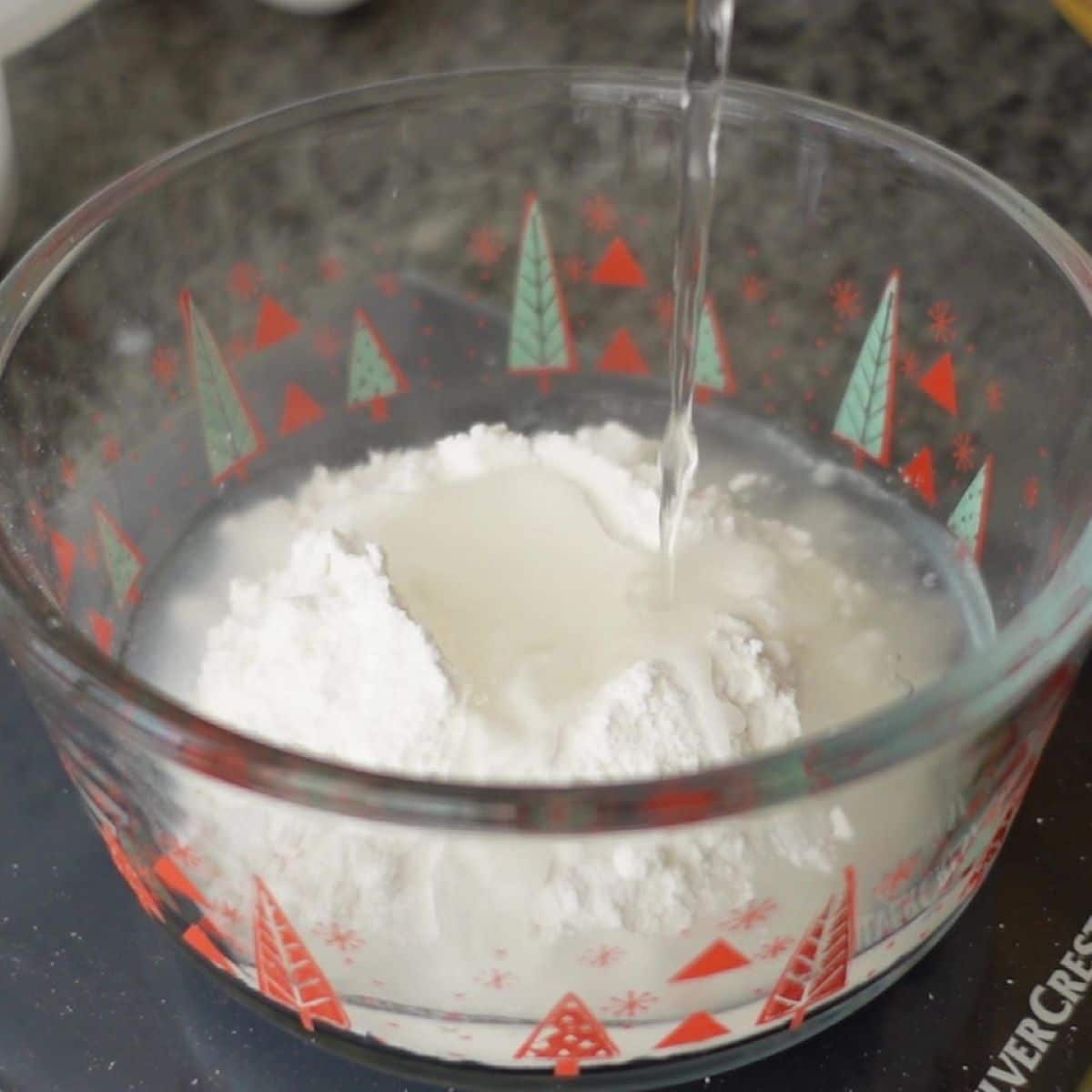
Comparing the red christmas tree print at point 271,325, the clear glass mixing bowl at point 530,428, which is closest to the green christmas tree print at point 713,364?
the clear glass mixing bowl at point 530,428

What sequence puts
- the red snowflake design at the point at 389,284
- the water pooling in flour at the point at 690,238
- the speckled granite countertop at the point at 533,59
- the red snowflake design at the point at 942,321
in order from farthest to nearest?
the speckled granite countertop at the point at 533,59 → the red snowflake design at the point at 389,284 → the red snowflake design at the point at 942,321 → the water pooling in flour at the point at 690,238

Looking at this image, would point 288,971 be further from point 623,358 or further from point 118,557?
point 623,358

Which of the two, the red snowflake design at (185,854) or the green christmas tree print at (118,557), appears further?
the green christmas tree print at (118,557)

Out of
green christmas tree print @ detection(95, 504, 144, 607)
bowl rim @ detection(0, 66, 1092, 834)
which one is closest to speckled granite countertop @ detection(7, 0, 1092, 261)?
green christmas tree print @ detection(95, 504, 144, 607)

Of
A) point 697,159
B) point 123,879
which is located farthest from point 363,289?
point 123,879

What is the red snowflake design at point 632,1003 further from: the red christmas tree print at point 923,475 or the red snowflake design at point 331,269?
the red snowflake design at point 331,269

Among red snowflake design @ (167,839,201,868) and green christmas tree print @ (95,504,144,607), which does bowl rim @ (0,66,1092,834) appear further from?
green christmas tree print @ (95,504,144,607)
